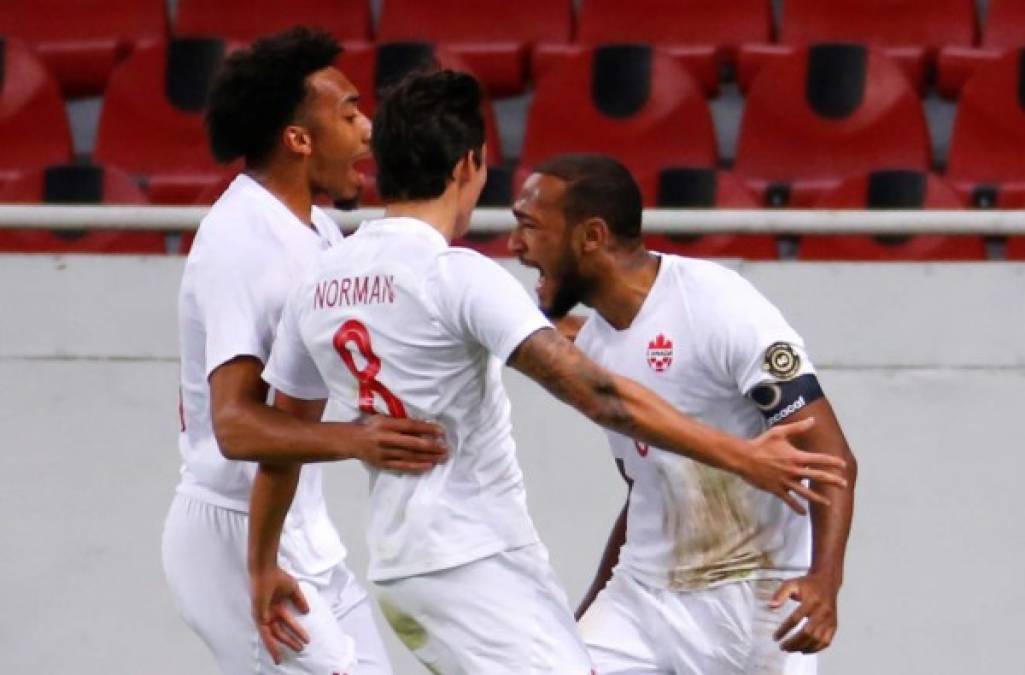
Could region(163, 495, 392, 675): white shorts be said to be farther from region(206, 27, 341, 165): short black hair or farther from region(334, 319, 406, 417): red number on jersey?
region(206, 27, 341, 165): short black hair

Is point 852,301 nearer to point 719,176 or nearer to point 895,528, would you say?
point 895,528

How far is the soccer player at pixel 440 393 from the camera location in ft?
12.1

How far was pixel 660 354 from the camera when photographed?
421cm

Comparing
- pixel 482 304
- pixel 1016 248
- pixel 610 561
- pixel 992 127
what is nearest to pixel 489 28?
pixel 992 127

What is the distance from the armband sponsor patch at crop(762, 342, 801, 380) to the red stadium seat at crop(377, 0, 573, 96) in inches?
147

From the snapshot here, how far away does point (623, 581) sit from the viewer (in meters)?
4.41

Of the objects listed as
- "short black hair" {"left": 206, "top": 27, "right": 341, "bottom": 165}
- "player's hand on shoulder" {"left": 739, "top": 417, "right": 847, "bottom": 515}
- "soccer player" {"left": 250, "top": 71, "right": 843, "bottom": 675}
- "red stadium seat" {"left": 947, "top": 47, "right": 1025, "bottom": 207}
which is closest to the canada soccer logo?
"soccer player" {"left": 250, "top": 71, "right": 843, "bottom": 675}

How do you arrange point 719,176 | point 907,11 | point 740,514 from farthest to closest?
point 907,11 < point 719,176 < point 740,514

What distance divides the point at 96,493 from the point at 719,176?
2.01m

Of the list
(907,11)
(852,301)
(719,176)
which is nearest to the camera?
(852,301)

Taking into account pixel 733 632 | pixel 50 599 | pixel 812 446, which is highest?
pixel 812 446

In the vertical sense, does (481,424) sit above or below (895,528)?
above

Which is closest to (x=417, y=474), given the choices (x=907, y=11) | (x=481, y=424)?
(x=481, y=424)

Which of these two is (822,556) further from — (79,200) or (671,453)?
(79,200)
